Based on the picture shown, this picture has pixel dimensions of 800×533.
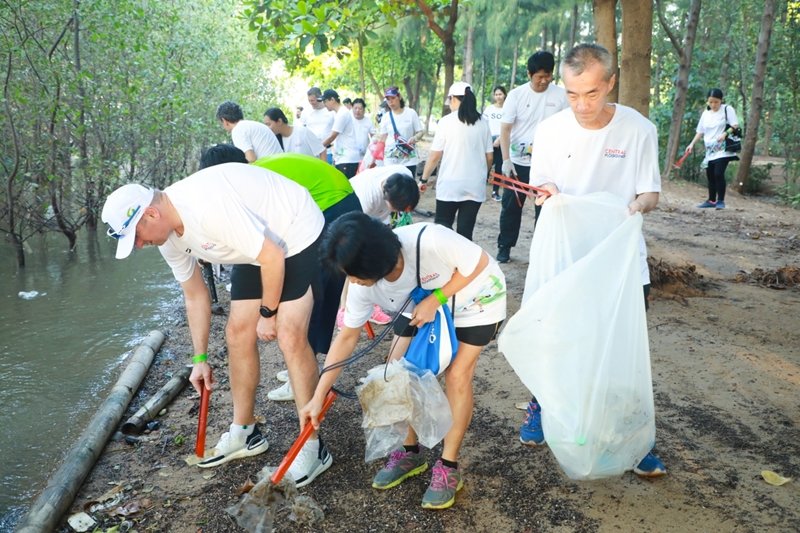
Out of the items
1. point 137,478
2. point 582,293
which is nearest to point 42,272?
point 137,478

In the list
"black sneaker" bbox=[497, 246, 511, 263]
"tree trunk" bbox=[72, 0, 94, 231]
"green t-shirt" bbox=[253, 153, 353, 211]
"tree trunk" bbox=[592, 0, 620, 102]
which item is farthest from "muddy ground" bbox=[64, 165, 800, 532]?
"tree trunk" bbox=[72, 0, 94, 231]

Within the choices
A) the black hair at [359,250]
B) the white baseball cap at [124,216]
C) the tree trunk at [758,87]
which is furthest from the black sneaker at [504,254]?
the tree trunk at [758,87]

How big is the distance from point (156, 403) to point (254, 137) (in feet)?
9.26

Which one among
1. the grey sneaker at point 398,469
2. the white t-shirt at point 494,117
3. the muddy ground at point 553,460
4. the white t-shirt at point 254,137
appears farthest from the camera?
the white t-shirt at point 494,117

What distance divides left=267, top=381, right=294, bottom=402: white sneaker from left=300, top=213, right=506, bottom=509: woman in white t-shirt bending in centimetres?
115

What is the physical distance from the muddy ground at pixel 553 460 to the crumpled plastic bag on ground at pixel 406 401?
0.46 metres

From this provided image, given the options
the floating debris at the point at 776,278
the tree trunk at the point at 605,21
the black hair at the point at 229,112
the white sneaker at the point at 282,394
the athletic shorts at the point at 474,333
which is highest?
the tree trunk at the point at 605,21

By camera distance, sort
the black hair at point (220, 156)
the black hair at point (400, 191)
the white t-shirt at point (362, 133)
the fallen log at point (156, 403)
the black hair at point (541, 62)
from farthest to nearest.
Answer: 1. the white t-shirt at point (362, 133)
2. the black hair at point (541, 62)
3. the black hair at point (400, 191)
4. the black hair at point (220, 156)
5. the fallen log at point (156, 403)

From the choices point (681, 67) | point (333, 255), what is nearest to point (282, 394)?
point (333, 255)

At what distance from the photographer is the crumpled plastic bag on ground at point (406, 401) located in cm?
240

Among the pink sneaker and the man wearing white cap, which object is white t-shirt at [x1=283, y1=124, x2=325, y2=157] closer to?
the pink sneaker

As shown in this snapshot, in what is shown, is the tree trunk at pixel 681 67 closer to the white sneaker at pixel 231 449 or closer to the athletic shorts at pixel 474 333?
the athletic shorts at pixel 474 333

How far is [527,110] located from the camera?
573 cm

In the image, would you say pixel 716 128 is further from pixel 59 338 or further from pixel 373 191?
pixel 59 338
